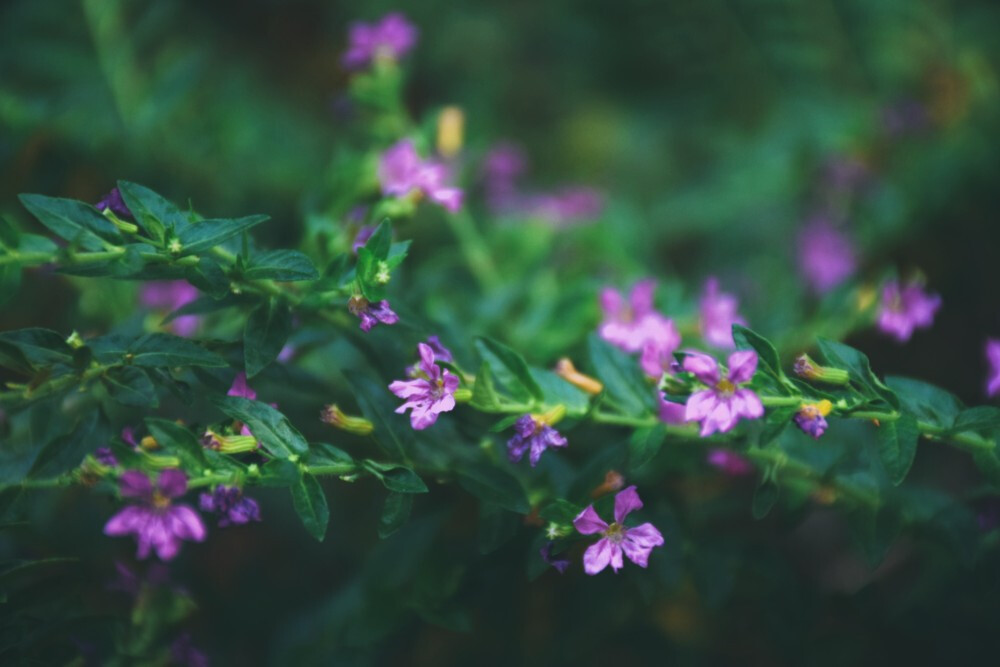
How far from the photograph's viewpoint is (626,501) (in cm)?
113

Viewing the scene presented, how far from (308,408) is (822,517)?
1.60m

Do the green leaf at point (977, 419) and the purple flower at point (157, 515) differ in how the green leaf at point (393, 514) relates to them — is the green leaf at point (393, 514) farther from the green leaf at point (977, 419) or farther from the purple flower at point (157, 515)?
the green leaf at point (977, 419)

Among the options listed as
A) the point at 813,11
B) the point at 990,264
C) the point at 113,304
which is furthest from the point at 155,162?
the point at 990,264

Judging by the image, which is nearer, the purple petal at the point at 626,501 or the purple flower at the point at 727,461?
the purple petal at the point at 626,501

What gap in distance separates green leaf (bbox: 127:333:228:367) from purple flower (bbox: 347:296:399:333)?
19cm

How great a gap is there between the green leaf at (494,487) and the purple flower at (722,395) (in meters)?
0.28

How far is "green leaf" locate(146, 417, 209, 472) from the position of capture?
107cm

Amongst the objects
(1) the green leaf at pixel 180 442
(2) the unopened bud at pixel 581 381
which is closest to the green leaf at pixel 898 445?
(2) the unopened bud at pixel 581 381

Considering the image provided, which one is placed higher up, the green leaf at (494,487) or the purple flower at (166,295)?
the green leaf at (494,487)

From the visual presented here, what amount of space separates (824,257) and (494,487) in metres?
1.51

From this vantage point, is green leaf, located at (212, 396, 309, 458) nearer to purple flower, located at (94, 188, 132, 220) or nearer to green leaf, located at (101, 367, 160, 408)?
green leaf, located at (101, 367, 160, 408)

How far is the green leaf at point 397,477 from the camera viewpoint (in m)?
1.13

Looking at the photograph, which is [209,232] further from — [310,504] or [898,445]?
[898,445]

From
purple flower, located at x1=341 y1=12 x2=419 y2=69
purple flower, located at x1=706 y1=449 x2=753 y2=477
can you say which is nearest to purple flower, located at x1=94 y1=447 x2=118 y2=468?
purple flower, located at x1=706 y1=449 x2=753 y2=477
